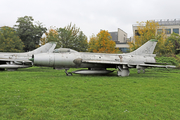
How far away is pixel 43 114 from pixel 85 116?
1223 mm

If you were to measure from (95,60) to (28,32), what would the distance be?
40.5m

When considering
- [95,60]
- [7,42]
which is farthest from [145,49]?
[7,42]

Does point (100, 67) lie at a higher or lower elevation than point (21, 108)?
higher

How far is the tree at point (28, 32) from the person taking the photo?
155 feet

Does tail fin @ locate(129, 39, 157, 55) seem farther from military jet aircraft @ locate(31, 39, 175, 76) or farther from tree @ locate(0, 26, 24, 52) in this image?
tree @ locate(0, 26, 24, 52)

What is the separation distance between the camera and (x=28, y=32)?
4725 centimetres

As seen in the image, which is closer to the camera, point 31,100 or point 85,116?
point 85,116

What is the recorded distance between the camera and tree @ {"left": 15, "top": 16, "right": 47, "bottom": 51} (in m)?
47.3

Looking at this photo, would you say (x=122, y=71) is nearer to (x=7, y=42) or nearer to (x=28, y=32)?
(x=7, y=42)

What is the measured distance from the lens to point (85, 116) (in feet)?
14.5

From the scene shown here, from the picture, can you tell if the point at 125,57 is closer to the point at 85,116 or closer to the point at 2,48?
the point at 85,116

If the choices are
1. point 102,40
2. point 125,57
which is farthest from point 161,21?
point 125,57

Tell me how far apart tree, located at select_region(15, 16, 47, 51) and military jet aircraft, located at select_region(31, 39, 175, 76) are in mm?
38126

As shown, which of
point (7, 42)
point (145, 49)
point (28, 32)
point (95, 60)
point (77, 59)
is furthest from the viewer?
point (28, 32)
